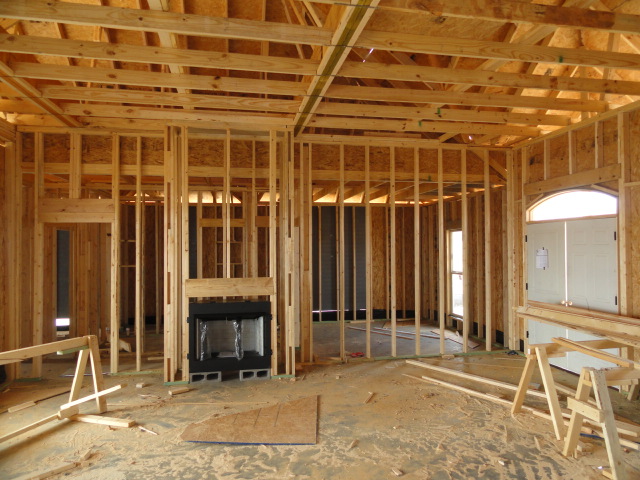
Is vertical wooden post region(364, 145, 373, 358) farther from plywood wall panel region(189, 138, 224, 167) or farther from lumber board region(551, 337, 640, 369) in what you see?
lumber board region(551, 337, 640, 369)

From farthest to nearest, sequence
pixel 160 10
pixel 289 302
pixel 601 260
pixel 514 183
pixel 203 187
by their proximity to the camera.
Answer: pixel 203 187 → pixel 514 183 → pixel 289 302 → pixel 601 260 → pixel 160 10

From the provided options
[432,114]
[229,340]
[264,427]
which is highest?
[432,114]

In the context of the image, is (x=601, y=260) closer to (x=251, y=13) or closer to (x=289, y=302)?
(x=289, y=302)

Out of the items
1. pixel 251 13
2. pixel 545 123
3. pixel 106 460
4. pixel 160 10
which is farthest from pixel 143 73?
pixel 545 123

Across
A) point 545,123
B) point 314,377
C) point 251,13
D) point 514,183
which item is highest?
point 251,13

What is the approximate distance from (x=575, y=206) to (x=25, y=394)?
823 centimetres

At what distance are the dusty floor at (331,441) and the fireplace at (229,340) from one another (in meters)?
0.24

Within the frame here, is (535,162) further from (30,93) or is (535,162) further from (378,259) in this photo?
(30,93)

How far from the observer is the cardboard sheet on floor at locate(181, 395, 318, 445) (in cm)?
391

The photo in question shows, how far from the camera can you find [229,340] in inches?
229

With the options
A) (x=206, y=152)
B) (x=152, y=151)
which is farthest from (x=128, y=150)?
(x=206, y=152)

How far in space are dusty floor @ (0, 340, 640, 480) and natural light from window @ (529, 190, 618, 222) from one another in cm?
251

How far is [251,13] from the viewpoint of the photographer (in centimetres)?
502

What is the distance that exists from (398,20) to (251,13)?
233 centimetres
